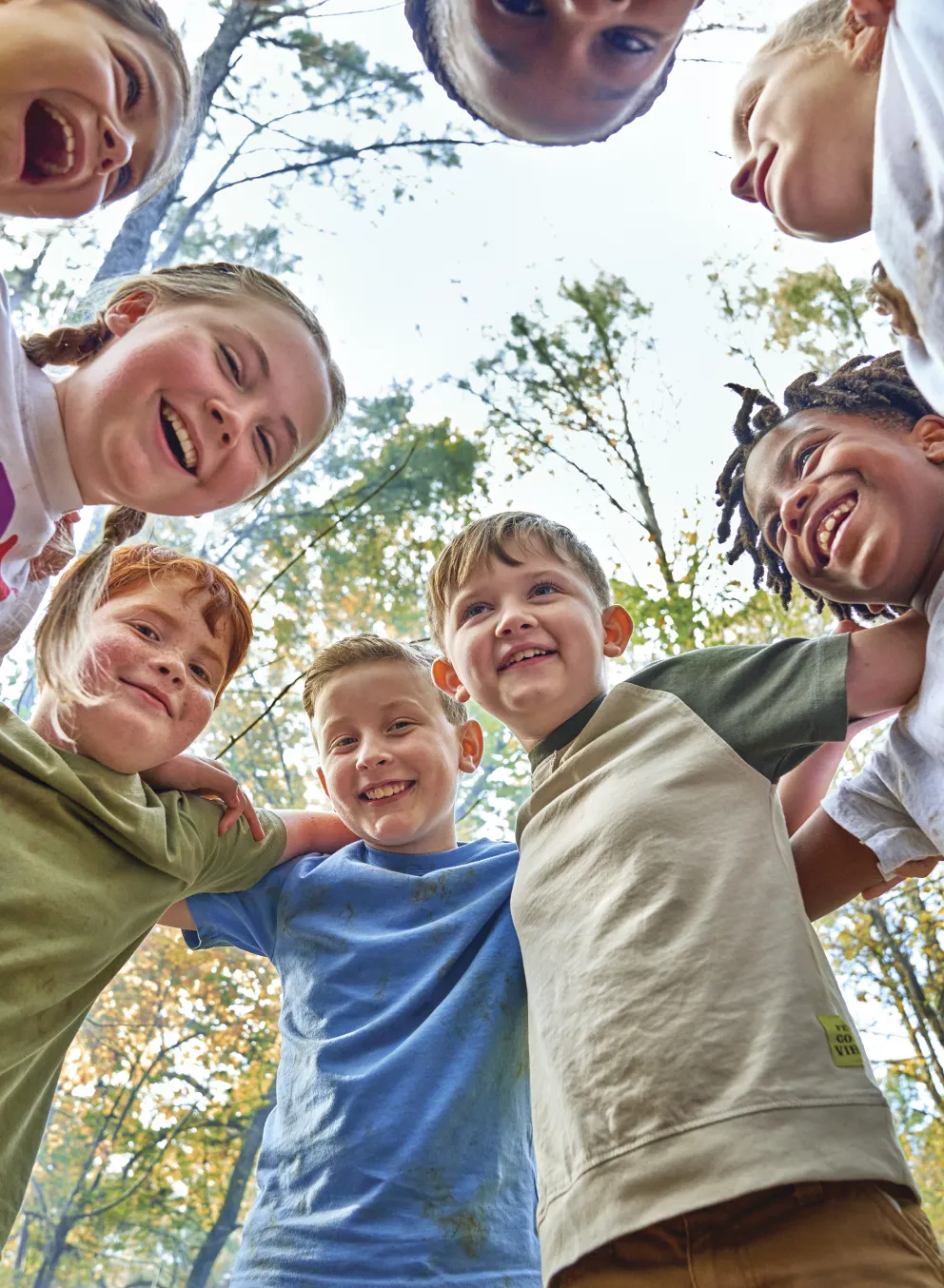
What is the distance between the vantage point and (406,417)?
2.86 meters

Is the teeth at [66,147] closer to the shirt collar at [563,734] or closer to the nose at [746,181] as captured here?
the nose at [746,181]

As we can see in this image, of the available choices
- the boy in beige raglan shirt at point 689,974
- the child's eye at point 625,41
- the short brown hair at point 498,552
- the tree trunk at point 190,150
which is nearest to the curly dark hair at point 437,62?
the child's eye at point 625,41

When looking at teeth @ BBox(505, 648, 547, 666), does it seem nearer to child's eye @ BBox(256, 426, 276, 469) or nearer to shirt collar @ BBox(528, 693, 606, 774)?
shirt collar @ BBox(528, 693, 606, 774)

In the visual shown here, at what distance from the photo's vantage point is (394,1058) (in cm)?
99

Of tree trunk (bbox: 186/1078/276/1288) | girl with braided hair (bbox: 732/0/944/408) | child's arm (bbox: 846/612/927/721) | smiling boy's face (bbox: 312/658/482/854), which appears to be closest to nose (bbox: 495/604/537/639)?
smiling boy's face (bbox: 312/658/482/854)

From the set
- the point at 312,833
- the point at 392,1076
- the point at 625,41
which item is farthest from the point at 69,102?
the point at 392,1076

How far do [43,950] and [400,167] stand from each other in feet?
7.07

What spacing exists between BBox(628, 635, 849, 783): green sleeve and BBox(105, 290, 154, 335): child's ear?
67 centimetres

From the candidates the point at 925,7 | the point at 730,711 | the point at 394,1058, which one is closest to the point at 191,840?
the point at 394,1058

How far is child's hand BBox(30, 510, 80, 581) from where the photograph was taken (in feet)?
3.41

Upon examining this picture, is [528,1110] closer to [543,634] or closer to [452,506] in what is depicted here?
[543,634]

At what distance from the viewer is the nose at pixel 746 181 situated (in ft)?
2.80

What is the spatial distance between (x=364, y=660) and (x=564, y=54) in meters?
0.71

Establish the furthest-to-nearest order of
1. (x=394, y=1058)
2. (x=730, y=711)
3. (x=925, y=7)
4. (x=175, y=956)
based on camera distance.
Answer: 1. (x=175, y=956)
2. (x=394, y=1058)
3. (x=730, y=711)
4. (x=925, y=7)
